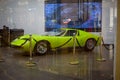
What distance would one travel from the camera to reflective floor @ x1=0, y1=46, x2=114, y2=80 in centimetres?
802

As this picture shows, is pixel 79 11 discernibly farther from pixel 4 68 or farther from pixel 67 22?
pixel 4 68

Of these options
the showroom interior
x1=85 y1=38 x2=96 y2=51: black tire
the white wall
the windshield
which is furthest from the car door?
the white wall

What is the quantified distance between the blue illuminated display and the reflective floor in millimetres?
785

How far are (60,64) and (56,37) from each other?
0.83 meters

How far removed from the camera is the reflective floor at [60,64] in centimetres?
802

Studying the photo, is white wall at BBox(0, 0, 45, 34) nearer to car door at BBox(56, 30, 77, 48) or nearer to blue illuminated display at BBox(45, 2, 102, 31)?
blue illuminated display at BBox(45, 2, 102, 31)

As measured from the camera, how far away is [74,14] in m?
8.40

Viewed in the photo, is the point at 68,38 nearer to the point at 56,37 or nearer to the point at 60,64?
the point at 56,37

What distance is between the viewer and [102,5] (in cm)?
826

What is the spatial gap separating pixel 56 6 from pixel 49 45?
1205 mm

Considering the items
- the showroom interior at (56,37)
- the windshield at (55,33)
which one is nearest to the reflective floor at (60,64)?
the showroom interior at (56,37)

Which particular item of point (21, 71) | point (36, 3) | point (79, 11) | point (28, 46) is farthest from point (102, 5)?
point (21, 71)

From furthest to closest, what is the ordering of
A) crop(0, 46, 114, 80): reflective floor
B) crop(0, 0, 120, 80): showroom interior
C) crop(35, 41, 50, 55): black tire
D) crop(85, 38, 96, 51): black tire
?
1. crop(35, 41, 50, 55): black tire
2. crop(85, 38, 96, 51): black tire
3. crop(0, 0, 120, 80): showroom interior
4. crop(0, 46, 114, 80): reflective floor

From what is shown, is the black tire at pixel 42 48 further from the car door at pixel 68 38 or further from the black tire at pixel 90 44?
the black tire at pixel 90 44
